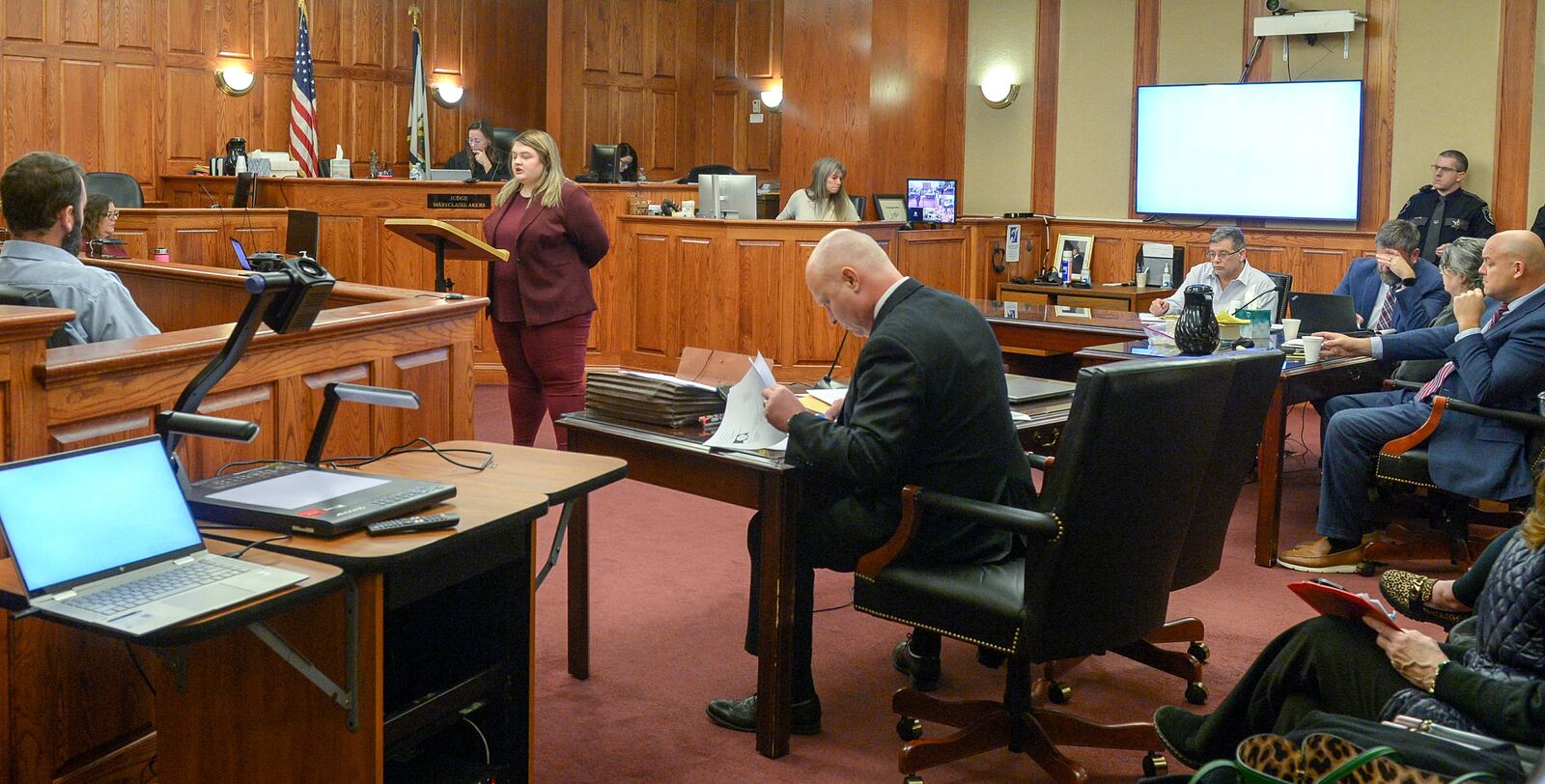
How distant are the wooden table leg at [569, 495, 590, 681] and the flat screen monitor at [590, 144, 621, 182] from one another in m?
5.96

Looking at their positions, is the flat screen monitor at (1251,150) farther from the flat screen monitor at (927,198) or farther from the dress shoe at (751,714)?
the dress shoe at (751,714)

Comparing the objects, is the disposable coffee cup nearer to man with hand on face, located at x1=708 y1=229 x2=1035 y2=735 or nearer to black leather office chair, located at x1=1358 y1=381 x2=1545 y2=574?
black leather office chair, located at x1=1358 y1=381 x2=1545 y2=574

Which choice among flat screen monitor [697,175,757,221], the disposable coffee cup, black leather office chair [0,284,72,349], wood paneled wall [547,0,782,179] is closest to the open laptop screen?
black leather office chair [0,284,72,349]

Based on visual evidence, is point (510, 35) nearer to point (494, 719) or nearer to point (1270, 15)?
point (1270, 15)

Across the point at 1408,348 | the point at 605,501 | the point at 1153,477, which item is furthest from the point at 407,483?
the point at 1408,348

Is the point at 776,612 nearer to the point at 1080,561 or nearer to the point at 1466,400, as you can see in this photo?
the point at 1080,561

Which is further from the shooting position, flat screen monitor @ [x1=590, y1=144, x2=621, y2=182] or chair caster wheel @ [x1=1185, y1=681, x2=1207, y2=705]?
flat screen monitor @ [x1=590, y1=144, x2=621, y2=182]

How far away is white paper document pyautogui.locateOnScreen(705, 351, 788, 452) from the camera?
3.20m

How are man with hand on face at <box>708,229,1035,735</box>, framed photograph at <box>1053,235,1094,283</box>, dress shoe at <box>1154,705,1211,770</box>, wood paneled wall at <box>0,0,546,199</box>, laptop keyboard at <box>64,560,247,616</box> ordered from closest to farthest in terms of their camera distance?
laptop keyboard at <box>64,560,247,616</box> < dress shoe at <box>1154,705,1211,770</box> < man with hand on face at <box>708,229,1035,735</box> < framed photograph at <box>1053,235,1094,283</box> < wood paneled wall at <box>0,0,546,199</box>

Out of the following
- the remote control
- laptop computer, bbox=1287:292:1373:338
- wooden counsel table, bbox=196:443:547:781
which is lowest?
wooden counsel table, bbox=196:443:547:781

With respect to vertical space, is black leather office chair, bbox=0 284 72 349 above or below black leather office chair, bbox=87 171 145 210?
below

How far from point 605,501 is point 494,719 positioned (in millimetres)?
2920

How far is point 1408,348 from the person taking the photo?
5.05 meters

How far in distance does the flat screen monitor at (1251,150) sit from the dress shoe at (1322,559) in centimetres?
441
